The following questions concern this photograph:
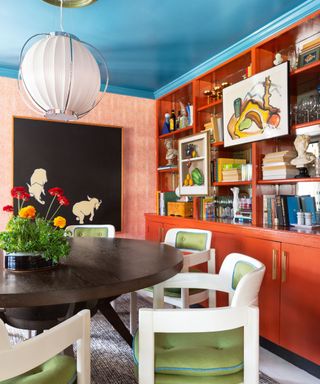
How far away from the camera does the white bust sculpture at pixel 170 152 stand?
4.05 metres

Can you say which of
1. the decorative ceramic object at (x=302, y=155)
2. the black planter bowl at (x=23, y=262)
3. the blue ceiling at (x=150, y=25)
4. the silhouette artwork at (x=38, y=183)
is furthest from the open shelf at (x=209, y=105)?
the black planter bowl at (x=23, y=262)

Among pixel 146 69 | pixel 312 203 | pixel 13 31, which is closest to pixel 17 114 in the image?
pixel 13 31

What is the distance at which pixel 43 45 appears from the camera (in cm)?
182

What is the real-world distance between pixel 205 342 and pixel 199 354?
0.11 meters

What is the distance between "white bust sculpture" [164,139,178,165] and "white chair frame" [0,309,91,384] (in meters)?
3.11

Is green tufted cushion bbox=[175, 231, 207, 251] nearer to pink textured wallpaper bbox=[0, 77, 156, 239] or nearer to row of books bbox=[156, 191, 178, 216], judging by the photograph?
row of books bbox=[156, 191, 178, 216]

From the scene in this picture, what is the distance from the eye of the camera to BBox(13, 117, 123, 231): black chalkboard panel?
12.1 ft

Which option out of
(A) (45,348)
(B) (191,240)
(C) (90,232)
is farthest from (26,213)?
(C) (90,232)

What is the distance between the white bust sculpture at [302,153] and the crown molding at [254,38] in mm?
936

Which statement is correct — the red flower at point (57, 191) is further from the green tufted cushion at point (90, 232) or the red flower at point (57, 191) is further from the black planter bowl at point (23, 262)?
the green tufted cushion at point (90, 232)

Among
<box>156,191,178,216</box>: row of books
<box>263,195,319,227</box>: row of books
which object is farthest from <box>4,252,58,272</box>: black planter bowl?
<box>156,191,178,216</box>: row of books

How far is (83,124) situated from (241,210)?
2.16 meters

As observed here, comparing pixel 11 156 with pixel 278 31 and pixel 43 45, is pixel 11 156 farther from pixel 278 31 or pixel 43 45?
pixel 278 31

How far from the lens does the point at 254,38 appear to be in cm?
295
